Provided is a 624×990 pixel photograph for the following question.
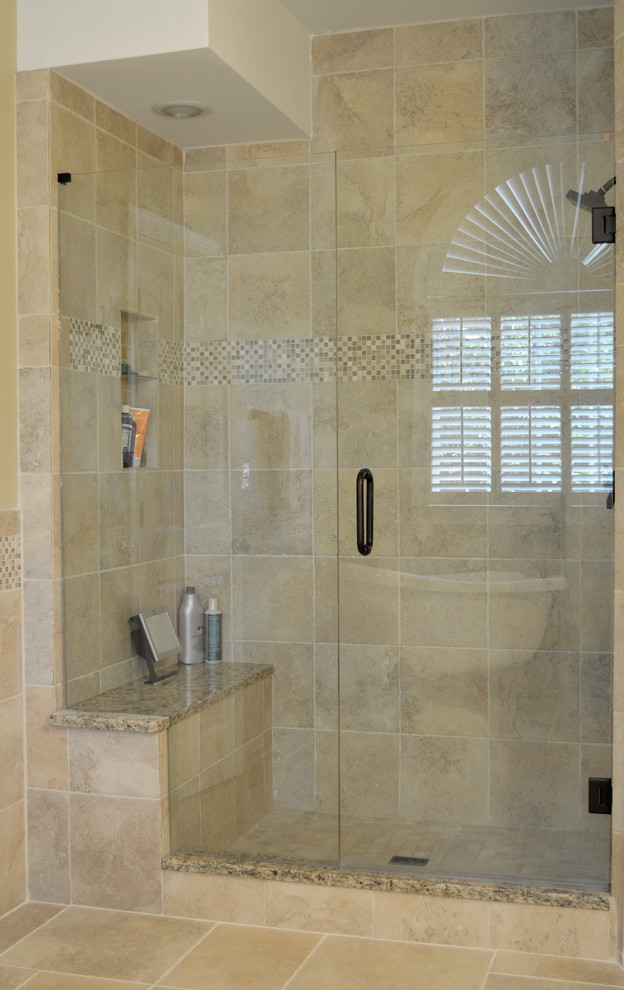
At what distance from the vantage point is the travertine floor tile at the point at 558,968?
237 cm

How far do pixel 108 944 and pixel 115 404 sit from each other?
4.48 feet

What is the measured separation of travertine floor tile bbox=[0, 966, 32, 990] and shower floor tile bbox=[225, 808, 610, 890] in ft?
1.87

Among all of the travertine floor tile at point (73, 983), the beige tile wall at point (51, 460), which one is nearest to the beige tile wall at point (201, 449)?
the beige tile wall at point (51, 460)

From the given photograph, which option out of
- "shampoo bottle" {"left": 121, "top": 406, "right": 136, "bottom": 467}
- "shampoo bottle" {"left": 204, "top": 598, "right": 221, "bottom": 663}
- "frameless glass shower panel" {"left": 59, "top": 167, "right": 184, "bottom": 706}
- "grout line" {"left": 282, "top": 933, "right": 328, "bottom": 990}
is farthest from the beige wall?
"grout line" {"left": 282, "top": 933, "right": 328, "bottom": 990}

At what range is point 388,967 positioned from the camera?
2.43 meters

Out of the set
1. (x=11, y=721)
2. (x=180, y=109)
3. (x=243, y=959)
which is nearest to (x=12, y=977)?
(x=243, y=959)

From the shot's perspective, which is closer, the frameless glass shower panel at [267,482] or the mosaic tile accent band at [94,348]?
the frameless glass shower panel at [267,482]

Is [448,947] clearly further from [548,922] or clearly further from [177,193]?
[177,193]

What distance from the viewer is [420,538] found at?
2.62 m

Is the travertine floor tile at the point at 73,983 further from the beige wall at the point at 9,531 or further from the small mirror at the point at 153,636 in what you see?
the small mirror at the point at 153,636

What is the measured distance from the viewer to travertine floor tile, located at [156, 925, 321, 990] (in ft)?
7.79

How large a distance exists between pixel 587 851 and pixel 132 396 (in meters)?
1.63

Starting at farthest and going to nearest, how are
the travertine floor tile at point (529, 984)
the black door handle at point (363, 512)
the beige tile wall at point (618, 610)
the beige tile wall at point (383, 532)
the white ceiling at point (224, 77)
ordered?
the white ceiling at point (224, 77)
the black door handle at point (363, 512)
the beige tile wall at point (383, 532)
the beige tile wall at point (618, 610)
the travertine floor tile at point (529, 984)

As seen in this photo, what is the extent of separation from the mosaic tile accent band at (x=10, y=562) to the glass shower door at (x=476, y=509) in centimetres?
86
